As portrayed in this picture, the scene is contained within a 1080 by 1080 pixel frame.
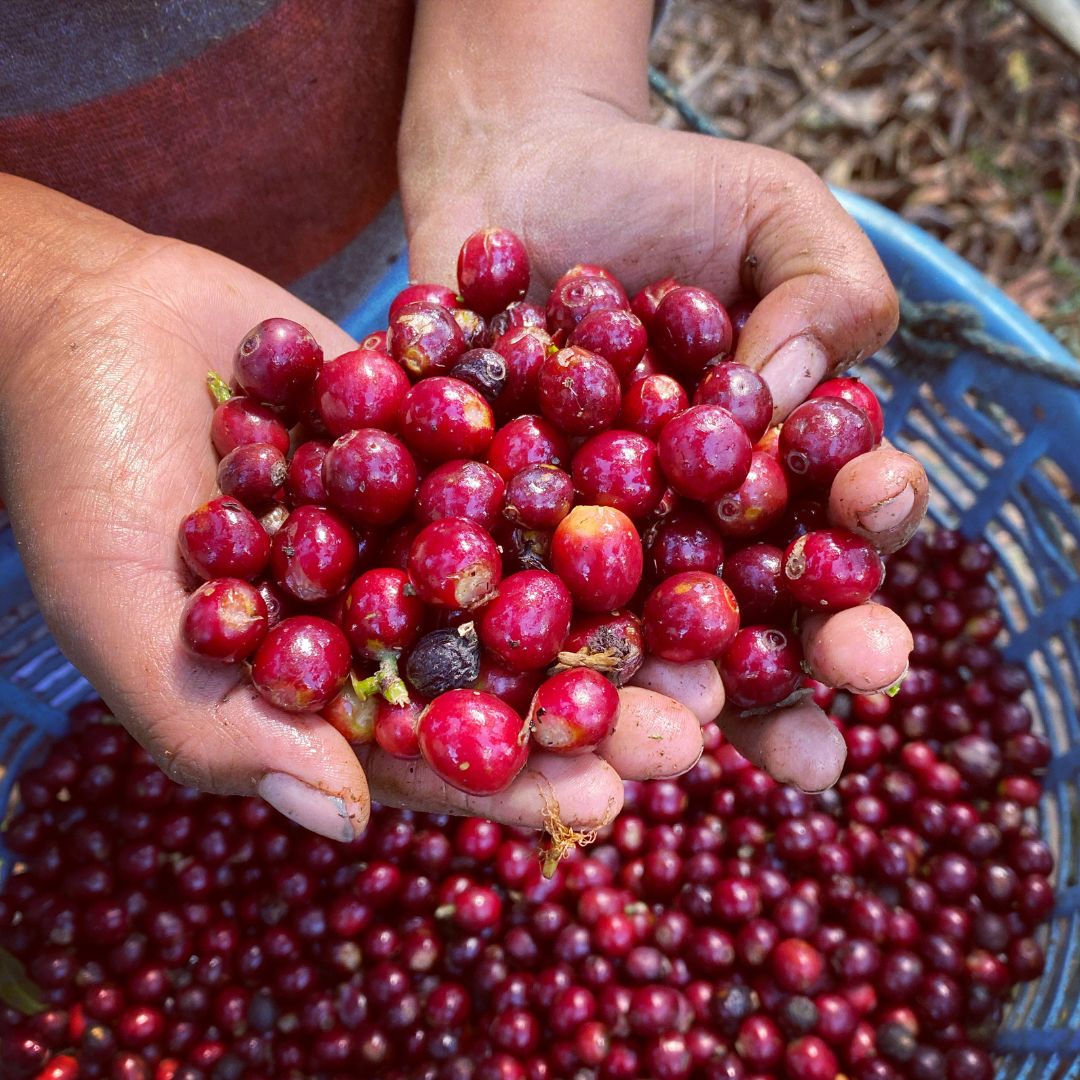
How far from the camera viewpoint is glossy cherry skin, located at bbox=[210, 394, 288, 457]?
3.23 metres

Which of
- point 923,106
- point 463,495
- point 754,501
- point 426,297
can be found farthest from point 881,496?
point 923,106

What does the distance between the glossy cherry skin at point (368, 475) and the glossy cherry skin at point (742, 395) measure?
3.13 ft

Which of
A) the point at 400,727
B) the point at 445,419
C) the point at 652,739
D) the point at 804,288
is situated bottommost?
the point at 400,727

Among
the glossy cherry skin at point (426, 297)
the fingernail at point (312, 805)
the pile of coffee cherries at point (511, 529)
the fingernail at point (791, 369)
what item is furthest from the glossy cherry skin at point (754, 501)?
the fingernail at point (312, 805)

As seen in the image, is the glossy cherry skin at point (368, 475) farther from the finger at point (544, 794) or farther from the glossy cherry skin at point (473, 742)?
the finger at point (544, 794)

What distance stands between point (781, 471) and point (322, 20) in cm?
250

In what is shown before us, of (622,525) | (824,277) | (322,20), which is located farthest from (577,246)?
(622,525)

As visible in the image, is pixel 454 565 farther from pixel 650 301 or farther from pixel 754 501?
pixel 650 301

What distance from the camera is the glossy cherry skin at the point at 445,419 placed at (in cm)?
299

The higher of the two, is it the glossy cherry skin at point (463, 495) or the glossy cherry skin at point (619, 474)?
the glossy cherry skin at point (619, 474)

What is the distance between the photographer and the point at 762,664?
2.82m

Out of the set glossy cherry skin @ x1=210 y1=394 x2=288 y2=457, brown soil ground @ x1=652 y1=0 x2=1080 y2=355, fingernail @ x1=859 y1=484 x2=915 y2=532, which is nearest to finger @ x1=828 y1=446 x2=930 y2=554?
fingernail @ x1=859 y1=484 x2=915 y2=532

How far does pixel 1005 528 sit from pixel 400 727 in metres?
3.47

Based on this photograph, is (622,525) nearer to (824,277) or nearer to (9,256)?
(824,277)
